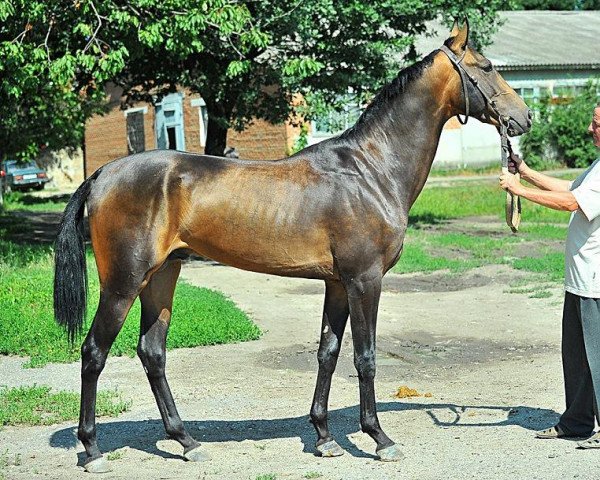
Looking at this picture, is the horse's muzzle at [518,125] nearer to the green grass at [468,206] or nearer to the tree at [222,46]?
the tree at [222,46]

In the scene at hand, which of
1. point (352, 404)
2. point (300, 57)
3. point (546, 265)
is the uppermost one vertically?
point (300, 57)

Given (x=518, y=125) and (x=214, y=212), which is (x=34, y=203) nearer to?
Answer: (x=214, y=212)

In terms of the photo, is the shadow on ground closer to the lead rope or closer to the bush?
the lead rope

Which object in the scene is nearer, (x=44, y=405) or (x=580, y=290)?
(x=580, y=290)

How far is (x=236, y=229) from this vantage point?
20.5 feet

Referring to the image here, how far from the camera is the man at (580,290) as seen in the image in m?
6.18

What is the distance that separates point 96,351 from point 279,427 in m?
1.51

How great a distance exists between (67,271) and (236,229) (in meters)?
A: 1.16

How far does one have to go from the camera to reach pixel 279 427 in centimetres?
702

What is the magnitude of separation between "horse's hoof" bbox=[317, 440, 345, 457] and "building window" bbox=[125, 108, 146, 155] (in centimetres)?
3223

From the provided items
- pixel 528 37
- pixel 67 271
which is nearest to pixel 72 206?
pixel 67 271

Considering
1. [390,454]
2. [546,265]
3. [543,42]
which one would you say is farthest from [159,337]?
[543,42]

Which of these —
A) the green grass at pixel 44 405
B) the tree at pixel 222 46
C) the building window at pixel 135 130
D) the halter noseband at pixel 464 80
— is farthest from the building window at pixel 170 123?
the halter noseband at pixel 464 80

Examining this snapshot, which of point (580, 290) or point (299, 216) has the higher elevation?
point (299, 216)
